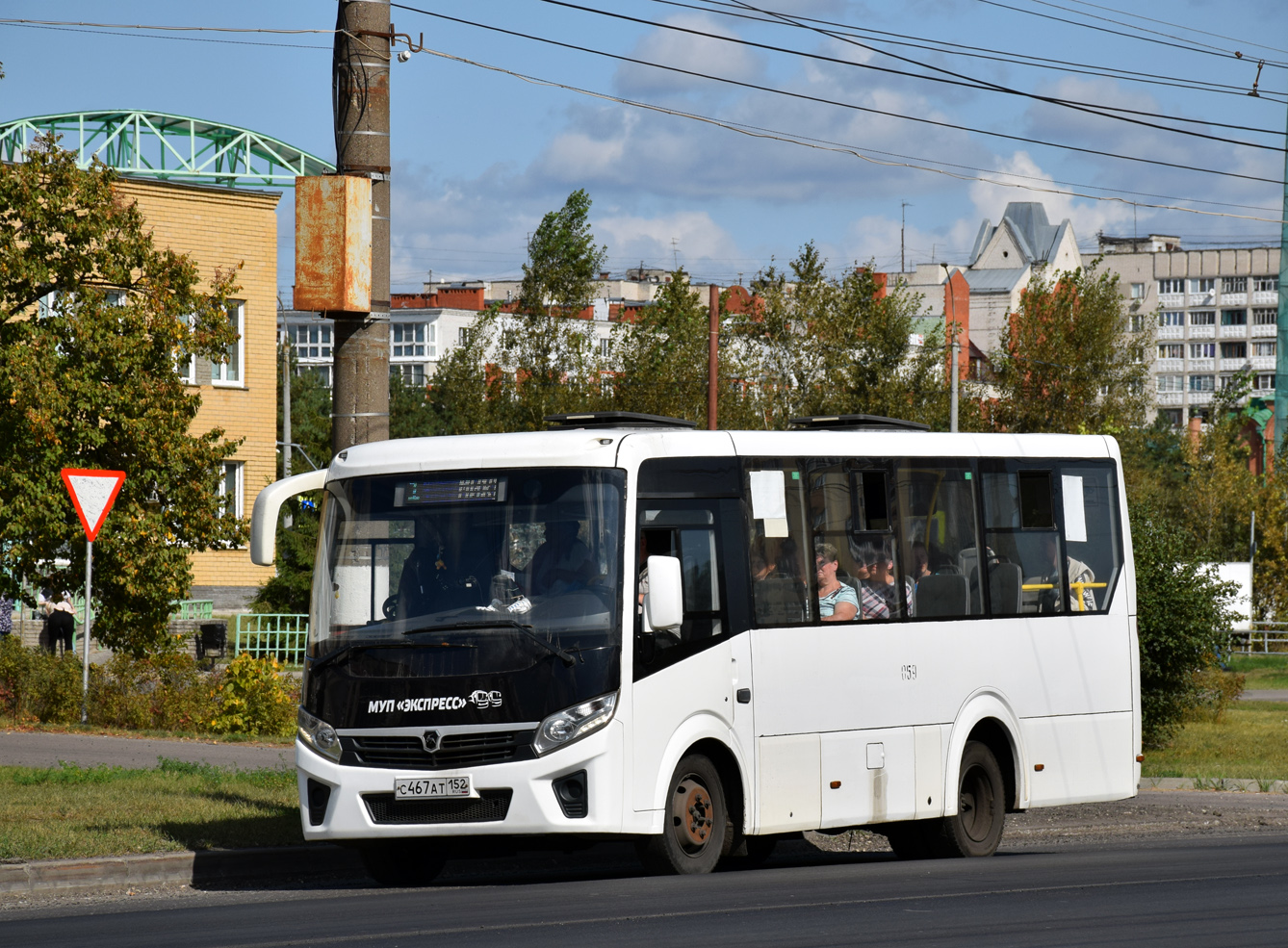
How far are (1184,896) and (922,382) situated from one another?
165 feet

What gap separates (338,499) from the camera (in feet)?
38.1

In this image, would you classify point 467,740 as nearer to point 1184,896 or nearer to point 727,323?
point 1184,896

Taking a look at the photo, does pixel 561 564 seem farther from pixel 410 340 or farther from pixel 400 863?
pixel 410 340

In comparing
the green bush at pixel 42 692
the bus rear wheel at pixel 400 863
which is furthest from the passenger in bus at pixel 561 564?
the green bush at pixel 42 692

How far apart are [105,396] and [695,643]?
556 inches

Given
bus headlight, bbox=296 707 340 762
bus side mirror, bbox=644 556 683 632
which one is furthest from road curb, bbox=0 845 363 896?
bus side mirror, bbox=644 556 683 632

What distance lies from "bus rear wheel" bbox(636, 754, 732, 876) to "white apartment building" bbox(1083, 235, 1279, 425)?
155978mm

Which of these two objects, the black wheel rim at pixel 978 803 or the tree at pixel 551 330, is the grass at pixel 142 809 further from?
the tree at pixel 551 330

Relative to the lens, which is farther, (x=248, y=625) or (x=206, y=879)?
A: (x=248, y=625)

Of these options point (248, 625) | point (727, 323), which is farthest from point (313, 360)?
point (248, 625)

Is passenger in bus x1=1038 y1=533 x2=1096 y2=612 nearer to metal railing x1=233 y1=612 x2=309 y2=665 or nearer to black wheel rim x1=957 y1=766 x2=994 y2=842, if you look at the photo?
black wheel rim x1=957 y1=766 x2=994 y2=842

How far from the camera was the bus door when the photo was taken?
35.4 feet

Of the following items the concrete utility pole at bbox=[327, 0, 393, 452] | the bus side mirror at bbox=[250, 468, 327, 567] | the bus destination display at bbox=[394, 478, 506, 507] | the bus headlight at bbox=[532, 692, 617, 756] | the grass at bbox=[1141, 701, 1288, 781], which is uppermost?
the concrete utility pole at bbox=[327, 0, 393, 452]

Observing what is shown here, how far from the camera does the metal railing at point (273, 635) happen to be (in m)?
36.2
